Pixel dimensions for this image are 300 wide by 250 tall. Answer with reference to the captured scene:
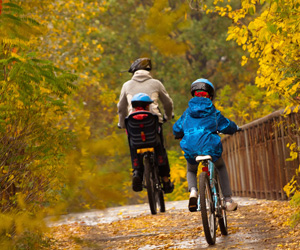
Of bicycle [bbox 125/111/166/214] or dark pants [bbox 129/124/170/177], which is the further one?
dark pants [bbox 129/124/170/177]

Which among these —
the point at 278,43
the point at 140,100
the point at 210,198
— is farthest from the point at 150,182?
the point at 278,43

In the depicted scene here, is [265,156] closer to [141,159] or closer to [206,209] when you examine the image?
[141,159]

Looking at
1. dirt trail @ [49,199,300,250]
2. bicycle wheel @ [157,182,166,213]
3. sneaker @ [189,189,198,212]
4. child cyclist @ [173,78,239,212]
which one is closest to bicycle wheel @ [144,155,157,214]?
bicycle wheel @ [157,182,166,213]

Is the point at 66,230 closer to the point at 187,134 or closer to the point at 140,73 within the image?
the point at 187,134

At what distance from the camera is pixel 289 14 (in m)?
4.56

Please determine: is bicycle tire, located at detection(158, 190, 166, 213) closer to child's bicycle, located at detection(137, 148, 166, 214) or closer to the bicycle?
child's bicycle, located at detection(137, 148, 166, 214)

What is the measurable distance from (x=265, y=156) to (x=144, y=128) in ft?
9.21

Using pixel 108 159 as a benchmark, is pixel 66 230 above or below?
below

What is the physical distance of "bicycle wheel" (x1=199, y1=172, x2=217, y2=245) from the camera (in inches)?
194

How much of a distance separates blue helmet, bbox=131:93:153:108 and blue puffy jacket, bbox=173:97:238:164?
7.83 feet

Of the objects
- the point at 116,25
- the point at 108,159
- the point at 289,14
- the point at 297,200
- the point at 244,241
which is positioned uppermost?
the point at 116,25

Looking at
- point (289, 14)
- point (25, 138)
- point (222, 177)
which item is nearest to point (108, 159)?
point (25, 138)

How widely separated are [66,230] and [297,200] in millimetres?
3266

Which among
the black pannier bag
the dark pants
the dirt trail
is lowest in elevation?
the dirt trail
